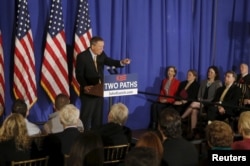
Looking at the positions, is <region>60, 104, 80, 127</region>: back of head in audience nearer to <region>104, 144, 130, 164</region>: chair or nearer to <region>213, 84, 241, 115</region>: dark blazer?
<region>104, 144, 130, 164</region>: chair

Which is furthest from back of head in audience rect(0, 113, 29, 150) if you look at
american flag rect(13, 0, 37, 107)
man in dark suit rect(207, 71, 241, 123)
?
man in dark suit rect(207, 71, 241, 123)

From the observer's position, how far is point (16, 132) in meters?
3.18

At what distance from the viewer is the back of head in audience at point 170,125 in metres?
3.25

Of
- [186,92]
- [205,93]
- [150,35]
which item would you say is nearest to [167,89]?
[186,92]

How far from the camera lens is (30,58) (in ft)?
20.0

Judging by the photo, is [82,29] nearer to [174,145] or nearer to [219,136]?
[174,145]

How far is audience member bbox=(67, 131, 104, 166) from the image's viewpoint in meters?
2.65

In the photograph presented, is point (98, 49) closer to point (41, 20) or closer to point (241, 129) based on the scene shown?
point (41, 20)

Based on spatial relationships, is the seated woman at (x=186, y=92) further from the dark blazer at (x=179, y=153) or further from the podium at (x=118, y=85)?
the dark blazer at (x=179, y=153)

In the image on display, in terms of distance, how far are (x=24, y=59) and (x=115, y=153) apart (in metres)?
2.84

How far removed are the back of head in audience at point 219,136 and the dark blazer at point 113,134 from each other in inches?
38.2

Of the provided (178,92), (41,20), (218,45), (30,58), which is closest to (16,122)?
(30,58)

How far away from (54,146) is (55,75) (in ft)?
9.65

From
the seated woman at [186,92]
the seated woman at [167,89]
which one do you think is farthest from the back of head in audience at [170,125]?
the seated woman at [167,89]
